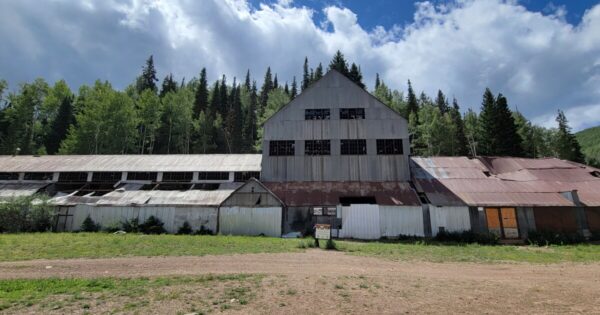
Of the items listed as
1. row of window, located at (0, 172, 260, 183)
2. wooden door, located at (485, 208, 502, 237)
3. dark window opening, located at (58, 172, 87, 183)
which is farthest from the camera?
dark window opening, located at (58, 172, 87, 183)

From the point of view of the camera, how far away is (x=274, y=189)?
29453 mm

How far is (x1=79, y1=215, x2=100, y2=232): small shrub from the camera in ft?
88.1

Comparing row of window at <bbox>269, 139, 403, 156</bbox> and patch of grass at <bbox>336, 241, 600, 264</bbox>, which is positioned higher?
row of window at <bbox>269, 139, 403, 156</bbox>

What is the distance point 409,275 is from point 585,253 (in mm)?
14905

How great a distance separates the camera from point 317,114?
108ft

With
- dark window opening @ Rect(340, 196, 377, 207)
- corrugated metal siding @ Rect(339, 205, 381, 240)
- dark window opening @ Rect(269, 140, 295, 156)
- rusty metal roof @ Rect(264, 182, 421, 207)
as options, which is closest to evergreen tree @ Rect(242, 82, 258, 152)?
dark window opening @ Rect(269, 140, 295, 156)

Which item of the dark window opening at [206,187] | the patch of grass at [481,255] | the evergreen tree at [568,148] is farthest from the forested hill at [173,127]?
the patch of grass at [481,255]

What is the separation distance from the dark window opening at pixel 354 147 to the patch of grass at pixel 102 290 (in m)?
22.5

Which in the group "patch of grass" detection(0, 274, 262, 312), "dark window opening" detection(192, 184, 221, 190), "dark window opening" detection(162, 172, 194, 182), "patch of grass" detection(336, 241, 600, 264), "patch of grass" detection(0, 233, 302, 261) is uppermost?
"dark window opening" detection(162, 172, 194, 182)

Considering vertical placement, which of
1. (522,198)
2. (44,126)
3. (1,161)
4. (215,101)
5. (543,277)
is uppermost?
(215,101)

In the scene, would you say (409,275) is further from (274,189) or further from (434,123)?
(434,123)

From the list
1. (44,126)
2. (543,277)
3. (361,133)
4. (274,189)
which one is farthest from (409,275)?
(44,126)

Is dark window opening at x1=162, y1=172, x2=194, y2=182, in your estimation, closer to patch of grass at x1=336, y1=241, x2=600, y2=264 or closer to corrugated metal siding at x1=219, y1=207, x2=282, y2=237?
corrugated metal siding at x1=219, y1=207, x2=282, y2=237

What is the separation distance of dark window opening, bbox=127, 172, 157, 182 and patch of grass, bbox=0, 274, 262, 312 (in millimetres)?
25429
